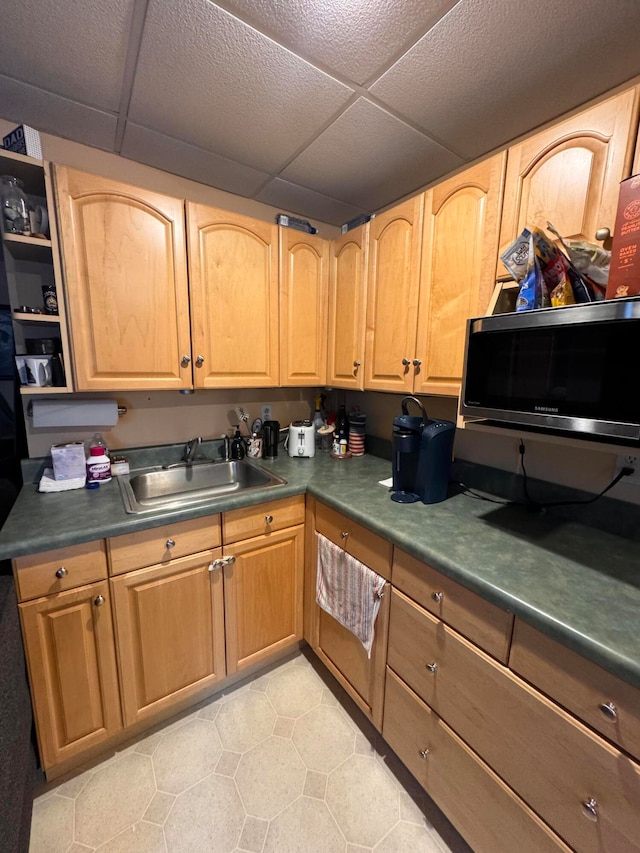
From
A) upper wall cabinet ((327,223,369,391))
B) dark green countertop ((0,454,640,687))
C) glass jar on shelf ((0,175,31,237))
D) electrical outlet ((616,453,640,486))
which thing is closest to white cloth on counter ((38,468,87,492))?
dark green countertop ((0,454,640,687))

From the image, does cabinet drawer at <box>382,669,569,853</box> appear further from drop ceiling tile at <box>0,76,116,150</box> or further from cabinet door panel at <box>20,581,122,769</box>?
drop ceiling tile at <box>0,76,116,150</box>

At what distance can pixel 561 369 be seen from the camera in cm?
81

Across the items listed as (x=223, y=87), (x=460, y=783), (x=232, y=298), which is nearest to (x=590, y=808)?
(x=460, y=783)

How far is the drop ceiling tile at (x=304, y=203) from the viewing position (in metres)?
1.71

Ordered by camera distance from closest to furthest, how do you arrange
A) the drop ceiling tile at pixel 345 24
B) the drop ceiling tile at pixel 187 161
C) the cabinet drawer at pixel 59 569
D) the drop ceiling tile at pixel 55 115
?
the drop ceiling tile at pixel 345 24
the cabinet drawer at pixel 59 569
the drop ceiling tile at pixel 55 115
the drop ceiling tile at pixel 187 161

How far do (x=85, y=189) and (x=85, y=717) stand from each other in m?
1.84

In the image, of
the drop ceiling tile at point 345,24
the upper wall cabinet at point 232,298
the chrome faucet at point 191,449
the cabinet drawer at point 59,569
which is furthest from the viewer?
the chrome faucet at point 191,449

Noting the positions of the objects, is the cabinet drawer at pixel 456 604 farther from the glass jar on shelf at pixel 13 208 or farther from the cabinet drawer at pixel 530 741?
the glass jar on shelf at pixel 13 208

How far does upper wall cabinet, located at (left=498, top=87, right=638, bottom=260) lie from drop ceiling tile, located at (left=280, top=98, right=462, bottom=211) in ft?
1.63

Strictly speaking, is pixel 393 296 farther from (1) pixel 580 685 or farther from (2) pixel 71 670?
(2) pixel 71 670

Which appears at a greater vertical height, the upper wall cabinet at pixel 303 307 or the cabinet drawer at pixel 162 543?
the upper wall cabinet at pixel 303 307

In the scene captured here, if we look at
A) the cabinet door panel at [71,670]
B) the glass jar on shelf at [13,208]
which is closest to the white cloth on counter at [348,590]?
the cabinet door panel at [71,670]

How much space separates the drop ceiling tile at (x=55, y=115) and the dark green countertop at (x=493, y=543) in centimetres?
138

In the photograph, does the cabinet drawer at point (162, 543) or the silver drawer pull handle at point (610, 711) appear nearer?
the silver drawer pull handle at point (610, 711)
